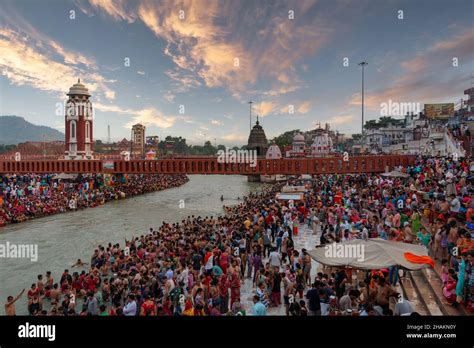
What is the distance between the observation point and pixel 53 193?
1633 inches

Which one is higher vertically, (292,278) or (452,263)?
(452,263)

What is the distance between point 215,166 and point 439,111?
201 feet

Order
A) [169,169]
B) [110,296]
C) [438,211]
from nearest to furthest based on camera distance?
1. [110,296]
2. [438,211]
3. [169,169]

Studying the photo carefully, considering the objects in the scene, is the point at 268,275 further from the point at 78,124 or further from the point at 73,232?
the point at 78,124

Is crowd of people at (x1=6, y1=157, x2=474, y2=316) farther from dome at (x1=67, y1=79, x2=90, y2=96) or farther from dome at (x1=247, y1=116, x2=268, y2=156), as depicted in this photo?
dome at (x1=247, y1=116, x2=268, y2=156)

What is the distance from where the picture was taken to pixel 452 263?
347 inches

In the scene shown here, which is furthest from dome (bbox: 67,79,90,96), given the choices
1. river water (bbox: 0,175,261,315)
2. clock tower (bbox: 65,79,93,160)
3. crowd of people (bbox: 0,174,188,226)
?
river water (bbox: 0,175,261,315)

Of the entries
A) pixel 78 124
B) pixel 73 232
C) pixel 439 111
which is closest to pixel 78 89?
pixel 78 124

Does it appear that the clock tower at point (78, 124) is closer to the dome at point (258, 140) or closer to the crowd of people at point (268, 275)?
the dome at point (258, 140)

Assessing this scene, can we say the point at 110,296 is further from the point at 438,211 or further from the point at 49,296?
the point at 438,211

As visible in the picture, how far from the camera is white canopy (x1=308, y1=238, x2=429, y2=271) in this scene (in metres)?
7.43

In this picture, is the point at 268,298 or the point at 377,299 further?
the point at 268,298

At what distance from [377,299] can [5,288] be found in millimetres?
16779
